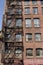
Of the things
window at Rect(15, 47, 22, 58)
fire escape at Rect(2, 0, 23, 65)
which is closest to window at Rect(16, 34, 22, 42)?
fire escape at Rect(2, 0, 23, 65)

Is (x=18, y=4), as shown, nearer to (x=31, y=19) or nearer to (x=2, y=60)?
(x=31, y=19)

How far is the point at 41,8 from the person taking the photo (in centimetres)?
4081

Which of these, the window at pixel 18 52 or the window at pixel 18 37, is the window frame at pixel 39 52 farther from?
the window at pixel 18 37

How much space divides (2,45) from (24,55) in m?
4.54

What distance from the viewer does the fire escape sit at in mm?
37938

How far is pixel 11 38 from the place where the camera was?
3906 cm

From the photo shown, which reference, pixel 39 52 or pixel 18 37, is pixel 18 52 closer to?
pixel 18 37

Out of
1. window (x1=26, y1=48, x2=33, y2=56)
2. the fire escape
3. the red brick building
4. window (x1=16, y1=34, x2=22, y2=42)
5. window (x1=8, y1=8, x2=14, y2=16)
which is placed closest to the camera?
the fire escape

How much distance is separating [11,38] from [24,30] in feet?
9.76

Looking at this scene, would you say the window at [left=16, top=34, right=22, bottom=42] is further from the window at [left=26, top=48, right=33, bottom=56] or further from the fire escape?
the window at [left=26, top=48, right=33, bottom=56]

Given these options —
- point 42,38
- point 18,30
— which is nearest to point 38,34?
point 42,38

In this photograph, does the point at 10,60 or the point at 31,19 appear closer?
the point at 10,60

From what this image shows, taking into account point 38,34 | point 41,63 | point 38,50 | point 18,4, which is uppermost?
point 18,4

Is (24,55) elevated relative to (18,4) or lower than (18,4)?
lower
